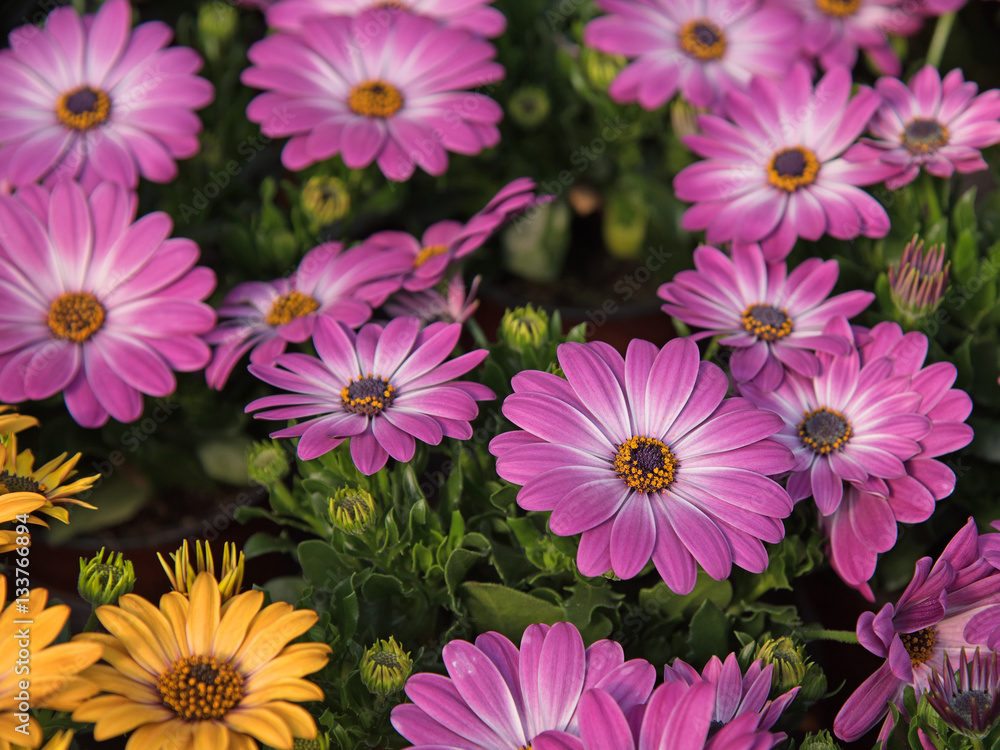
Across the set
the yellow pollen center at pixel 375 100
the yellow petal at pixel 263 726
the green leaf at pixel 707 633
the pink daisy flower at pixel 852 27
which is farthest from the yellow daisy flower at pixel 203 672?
the pink daisy flower at pixel 852 27

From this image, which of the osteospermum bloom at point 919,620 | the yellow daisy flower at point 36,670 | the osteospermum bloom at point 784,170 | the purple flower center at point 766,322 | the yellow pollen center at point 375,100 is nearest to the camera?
the yellow daisy flower at point 36,670

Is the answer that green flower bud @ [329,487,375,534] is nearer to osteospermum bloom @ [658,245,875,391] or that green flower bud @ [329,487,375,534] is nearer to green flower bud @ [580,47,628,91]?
osteospermum bloom @ [658,245,875,391]

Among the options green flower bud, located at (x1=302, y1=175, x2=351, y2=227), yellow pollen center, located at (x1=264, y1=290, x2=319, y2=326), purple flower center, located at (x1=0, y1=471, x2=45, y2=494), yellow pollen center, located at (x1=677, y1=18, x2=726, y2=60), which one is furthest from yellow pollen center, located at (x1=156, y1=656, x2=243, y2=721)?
yellow pollen center, located at (x1=677, y1=18, x2=726, y2=60)

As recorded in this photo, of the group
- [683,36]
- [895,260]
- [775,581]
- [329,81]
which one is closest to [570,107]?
[683,36]

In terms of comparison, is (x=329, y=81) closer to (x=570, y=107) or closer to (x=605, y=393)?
(x=570, y=107)

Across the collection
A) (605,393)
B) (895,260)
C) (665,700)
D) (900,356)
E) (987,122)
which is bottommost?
(665,700)

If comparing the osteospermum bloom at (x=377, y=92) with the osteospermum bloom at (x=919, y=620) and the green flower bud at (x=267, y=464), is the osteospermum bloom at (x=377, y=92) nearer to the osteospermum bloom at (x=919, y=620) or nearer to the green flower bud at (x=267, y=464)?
the green flower bud at (x=267, y=464)

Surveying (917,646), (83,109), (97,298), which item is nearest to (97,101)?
(83,109)
